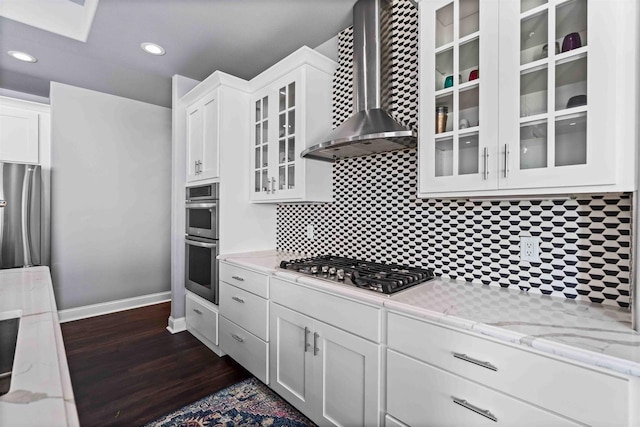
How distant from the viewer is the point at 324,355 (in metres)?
1.60

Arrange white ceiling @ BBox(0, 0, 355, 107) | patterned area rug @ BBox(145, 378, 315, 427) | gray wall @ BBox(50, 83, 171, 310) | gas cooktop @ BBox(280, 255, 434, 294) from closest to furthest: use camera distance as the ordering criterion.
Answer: gas cooktop @ BBox(280, 255, 434, 294), patterned area rug @ BBox(145, 378, 315, 427), white ceiling @ BBox(0, 0, 355, 107), gray wall @ BBox(50, 83, 171, 310)

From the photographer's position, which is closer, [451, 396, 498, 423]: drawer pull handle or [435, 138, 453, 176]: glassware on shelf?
[451, 396, 498, 423]: drawer pull handle

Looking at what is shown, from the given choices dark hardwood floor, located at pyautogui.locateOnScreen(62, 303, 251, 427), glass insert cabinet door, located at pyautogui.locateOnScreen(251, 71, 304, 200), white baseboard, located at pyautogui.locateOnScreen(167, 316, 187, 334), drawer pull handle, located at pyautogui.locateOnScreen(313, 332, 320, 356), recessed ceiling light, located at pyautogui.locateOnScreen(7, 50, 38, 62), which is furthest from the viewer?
white baseboard, located at pyautogui.locateOnScreen(167, 316, 187, 334)

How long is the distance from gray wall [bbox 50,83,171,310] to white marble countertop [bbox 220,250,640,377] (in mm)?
3184

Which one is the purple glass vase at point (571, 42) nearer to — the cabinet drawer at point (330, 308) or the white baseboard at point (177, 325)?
the cabinet drawer at point (330, 308)

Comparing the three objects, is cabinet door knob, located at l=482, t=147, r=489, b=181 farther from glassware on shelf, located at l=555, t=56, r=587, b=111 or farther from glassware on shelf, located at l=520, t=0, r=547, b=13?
glassware on shelf, located at l=520, t=0, r=547, b=13

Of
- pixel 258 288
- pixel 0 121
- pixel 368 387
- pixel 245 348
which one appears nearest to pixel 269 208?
pixel 258 288

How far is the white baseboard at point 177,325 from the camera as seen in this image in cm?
304

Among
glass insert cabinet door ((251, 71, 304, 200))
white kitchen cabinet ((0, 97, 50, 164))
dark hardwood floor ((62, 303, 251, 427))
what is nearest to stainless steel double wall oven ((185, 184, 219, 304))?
glass insert cabinet door ((251, 71, 304, 200))

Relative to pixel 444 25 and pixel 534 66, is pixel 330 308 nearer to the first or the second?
pixel 534 66

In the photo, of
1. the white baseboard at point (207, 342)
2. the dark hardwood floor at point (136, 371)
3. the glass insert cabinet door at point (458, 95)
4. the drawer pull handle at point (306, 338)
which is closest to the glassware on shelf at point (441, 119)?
the glass insert cabinet door at point (458, 95)

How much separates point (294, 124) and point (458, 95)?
47.5 inches

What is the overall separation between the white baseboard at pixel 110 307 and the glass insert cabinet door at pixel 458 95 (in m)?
3.85

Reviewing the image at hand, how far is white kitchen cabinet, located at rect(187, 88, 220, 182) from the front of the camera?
103 inches
